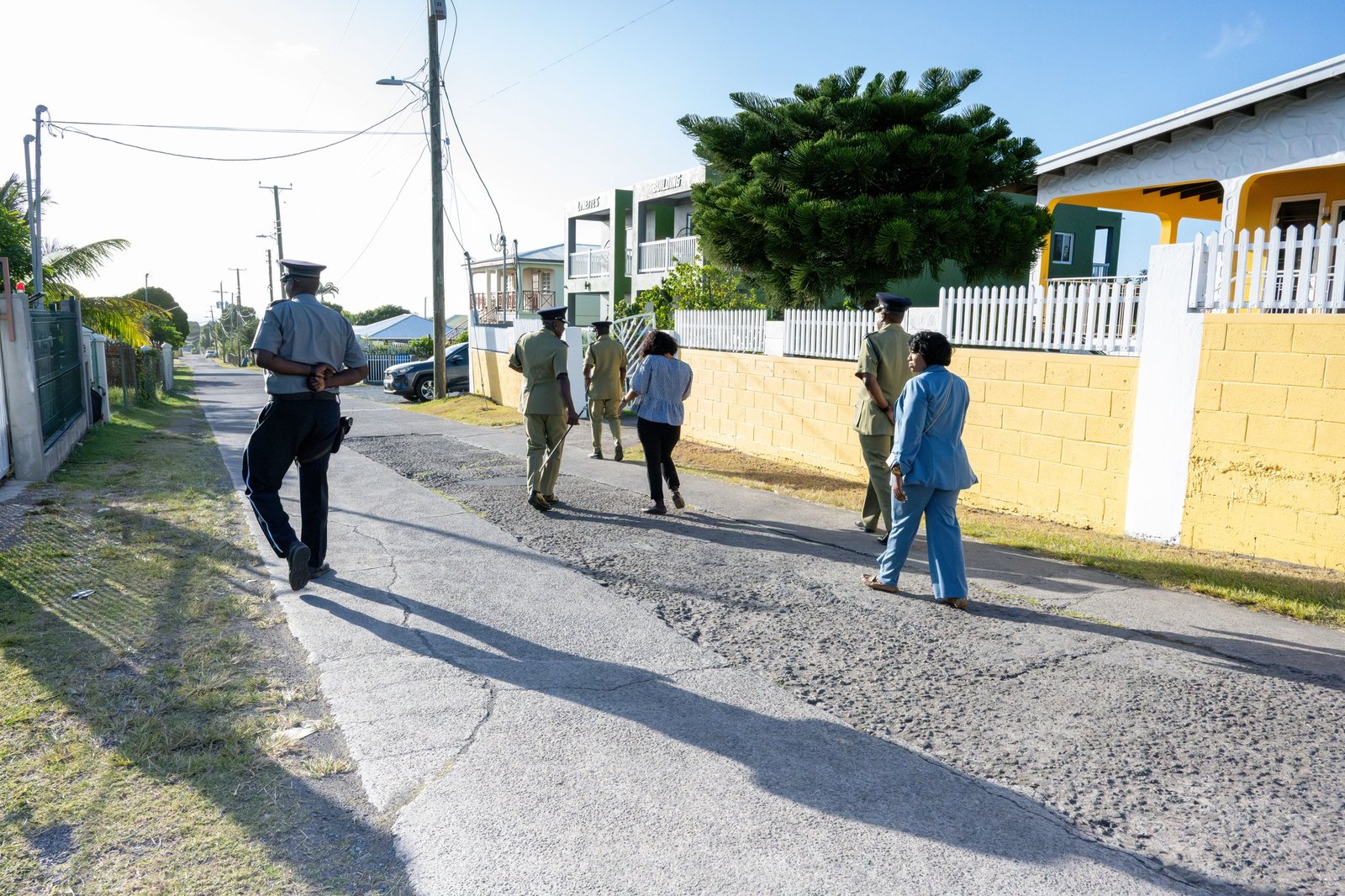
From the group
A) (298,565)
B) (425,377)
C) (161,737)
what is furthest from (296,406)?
(425,377)

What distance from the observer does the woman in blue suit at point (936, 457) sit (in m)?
5.56

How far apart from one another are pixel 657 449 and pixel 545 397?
3.67 feet

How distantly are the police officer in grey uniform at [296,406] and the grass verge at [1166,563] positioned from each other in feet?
16.5

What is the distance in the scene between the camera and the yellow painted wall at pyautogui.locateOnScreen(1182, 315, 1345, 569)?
6.50 metres

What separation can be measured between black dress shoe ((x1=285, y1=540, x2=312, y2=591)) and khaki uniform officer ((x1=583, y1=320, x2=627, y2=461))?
6.59 m

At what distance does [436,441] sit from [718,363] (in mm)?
Result: 4427

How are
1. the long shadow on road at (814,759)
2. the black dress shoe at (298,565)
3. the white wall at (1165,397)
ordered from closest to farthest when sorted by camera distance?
1. the long shadow on road at (814,759)
2. the black dress shoe at (298,565)
3. the white wall at (1165,397)

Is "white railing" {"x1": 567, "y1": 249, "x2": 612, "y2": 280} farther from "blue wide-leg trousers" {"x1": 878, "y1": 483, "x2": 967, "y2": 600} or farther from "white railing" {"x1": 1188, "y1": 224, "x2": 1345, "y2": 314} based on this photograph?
"blue wide-leg trousers" {"x1": 878, "y1": 483, "x2": 967, "y2": 600}

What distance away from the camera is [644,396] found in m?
8.56

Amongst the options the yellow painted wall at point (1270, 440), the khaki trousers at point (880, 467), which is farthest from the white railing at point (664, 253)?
the yellow painted wall at point (1270, 440)

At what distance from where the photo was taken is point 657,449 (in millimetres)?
8578

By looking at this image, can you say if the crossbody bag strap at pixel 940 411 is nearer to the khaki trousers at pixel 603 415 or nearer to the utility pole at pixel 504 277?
the khaki trousers at pixel 603 415

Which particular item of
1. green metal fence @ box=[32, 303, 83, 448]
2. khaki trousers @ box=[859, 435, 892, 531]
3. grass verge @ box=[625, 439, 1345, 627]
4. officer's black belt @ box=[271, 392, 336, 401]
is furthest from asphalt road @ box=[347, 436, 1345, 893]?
green metal fence @ box=[32, 303, 83, 448]

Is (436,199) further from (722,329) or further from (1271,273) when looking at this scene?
(1271,273)
